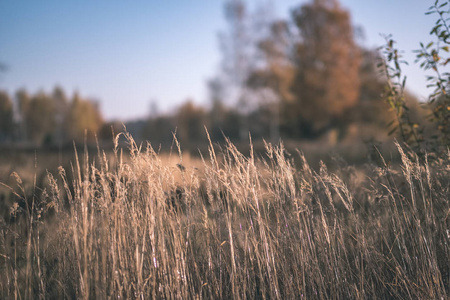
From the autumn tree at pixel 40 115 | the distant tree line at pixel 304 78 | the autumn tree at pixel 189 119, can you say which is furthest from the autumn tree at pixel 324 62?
the autumn tree at pixel 40 115

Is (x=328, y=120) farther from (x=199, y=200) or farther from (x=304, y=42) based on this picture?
(x=199, y=200)

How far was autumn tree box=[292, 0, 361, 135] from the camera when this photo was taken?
65.5 ft

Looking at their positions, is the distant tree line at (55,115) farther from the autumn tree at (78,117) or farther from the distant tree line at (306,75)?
the distant tree line at (306,75)

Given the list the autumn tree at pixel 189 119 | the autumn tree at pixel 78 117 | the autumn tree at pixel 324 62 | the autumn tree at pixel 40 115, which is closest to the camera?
the autumn tree at pixel 324 62

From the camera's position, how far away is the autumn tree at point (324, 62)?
19953mm

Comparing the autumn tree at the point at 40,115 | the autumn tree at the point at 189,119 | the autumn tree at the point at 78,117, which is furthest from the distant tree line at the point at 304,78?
the autumn tree at the point at 40,115

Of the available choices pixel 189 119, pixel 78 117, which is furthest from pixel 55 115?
pixel 189 119

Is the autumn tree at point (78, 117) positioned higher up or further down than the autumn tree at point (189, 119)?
higher up

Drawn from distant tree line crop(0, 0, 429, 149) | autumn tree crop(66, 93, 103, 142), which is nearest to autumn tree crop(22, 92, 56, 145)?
autumn tree crop(66, 93, 103, 142)

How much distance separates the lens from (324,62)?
20234 millimetres

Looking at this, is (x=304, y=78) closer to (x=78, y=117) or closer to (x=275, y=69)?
(x=275, y=69)

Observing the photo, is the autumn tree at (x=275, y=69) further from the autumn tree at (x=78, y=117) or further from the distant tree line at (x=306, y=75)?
the autumn tree at (x=78, y=117)

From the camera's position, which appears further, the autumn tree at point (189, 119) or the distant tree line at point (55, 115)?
the distant tree line at point (55, 115)

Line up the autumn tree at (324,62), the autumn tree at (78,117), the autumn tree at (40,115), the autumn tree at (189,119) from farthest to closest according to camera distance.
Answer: the autumn tree at (40,115) < the autumn tree at (78,117) < the autumn tree at (189,119) < the autumn tree at (324,62)
